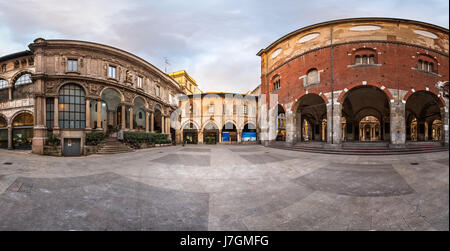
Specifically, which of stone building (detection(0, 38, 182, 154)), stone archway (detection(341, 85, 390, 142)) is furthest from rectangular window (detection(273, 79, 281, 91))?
stone building (detection(0, 38, 182, 154))

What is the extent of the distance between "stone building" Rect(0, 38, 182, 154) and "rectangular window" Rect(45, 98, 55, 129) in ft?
0.17

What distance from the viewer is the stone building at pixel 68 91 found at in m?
13.4

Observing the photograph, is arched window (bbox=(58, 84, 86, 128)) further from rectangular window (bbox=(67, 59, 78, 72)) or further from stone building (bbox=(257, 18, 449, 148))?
stone building (bbox=(257, 18, 449, 148))

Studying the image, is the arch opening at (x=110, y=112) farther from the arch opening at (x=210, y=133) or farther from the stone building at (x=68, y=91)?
the arch opening at (x=210, y=133)

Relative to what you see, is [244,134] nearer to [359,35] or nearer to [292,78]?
[292,78]

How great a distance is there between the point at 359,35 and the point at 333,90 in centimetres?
415

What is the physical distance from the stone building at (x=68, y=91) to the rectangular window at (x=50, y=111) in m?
0.05

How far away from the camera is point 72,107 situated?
14203 millimetres

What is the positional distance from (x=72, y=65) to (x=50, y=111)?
4370mm

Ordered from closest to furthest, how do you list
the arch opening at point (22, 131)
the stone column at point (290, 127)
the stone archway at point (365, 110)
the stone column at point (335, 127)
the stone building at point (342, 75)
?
1. the stone building at point (342, 75)
2. the stone column at point (335, 127)
3. the stone column at point (290, 127)
4. the arch opening at point (22, 131)
5. the stone archway at point (365, 110)

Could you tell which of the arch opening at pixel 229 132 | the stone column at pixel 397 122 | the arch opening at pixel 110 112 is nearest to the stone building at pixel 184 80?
the arch opening at pixel 229 132

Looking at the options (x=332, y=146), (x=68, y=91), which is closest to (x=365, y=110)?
(x=332, y=146)

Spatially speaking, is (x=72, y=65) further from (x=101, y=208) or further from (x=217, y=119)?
(x=217, y=119)

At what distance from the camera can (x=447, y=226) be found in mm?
1020
